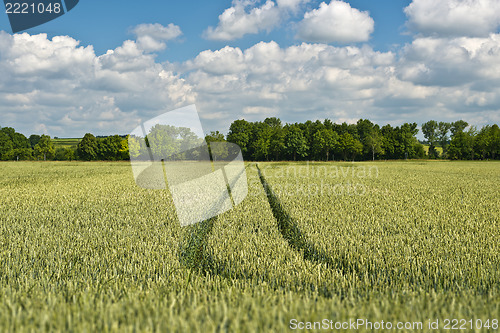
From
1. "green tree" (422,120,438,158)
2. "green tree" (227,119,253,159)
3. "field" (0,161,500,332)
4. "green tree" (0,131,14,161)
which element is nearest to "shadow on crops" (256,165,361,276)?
"field" (0,161,500,332)

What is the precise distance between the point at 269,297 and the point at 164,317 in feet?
3.12

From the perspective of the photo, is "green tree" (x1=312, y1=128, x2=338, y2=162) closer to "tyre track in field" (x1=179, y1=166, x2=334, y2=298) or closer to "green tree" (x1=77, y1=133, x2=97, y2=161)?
"green tree" (x1=77, y1=133, x2=97, y2=161)

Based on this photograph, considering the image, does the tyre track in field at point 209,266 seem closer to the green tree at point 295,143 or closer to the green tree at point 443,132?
the green tree at point 295,143

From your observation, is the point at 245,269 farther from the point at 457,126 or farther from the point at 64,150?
the point at 457,126

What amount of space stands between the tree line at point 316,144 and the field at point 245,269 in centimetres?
7527

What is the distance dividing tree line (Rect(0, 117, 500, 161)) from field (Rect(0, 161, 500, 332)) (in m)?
75.3

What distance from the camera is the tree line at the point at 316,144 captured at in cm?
8306

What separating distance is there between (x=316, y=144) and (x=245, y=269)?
8447 centimetres

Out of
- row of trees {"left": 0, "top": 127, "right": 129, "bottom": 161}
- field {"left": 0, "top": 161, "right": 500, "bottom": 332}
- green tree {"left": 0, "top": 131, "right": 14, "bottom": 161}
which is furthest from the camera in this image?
green tree {"left": 0, "top": 131, "right": 14, "bottom": 161}

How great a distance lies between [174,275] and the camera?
12.2ft

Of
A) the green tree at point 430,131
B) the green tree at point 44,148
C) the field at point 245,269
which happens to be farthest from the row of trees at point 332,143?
the field at point 245,269

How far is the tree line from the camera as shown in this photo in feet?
273

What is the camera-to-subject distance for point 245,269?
4074mm

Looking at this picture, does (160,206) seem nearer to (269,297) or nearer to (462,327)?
(269,297)
